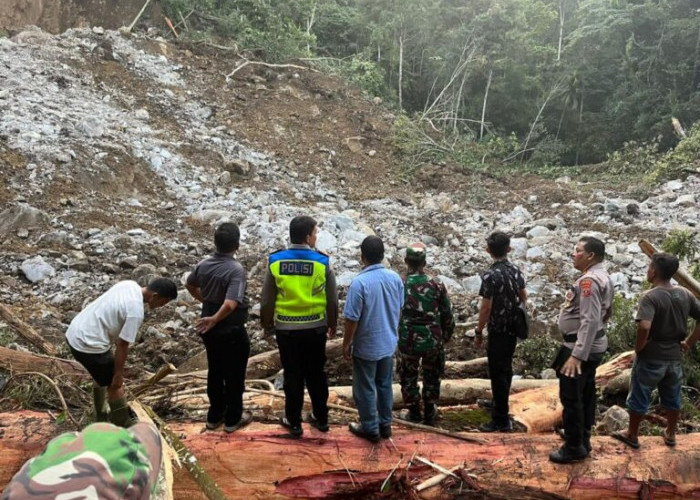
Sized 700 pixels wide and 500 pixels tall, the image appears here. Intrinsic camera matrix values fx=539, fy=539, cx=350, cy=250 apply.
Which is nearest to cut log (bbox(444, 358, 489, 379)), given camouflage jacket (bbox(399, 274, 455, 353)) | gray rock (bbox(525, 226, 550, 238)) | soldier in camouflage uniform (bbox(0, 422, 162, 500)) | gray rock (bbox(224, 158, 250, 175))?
camouflage jacket (bbox(399, 274, 455, 353))

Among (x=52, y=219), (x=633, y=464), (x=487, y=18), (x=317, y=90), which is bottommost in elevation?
(x=633, y=464)

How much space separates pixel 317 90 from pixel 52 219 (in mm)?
8619

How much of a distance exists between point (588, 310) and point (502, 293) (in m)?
0.69

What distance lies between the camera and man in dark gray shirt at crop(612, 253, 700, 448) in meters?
3.08

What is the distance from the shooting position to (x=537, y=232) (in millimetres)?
9211

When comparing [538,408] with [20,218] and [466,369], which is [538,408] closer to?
[466,369]

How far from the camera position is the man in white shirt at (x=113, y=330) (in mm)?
2998

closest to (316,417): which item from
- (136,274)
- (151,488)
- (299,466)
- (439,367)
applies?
(299,466)

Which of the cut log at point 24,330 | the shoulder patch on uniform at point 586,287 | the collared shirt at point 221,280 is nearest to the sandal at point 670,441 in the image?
the shoulder patch on uniform at point 586,287

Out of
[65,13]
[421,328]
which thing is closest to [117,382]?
[421,328]

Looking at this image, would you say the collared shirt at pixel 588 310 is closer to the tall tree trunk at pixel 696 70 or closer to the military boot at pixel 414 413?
the military boot at pixel 414 413

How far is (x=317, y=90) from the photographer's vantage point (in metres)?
14.4

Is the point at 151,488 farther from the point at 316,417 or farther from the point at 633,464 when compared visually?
the point at 633,464

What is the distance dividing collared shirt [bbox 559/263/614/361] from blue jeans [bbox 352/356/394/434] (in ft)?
3.51
